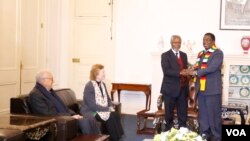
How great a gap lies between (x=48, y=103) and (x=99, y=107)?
836mm

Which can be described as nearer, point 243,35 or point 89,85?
point 89,85

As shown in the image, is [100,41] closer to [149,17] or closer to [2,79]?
[149,17]

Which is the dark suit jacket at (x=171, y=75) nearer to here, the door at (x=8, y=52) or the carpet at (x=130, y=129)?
the carpet at (x=130, y=129)

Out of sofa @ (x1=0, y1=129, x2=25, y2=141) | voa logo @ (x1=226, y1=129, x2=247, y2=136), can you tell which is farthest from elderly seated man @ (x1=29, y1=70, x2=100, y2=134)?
voa logo @ (x1=226, y1=129, x2=247, y2=136)

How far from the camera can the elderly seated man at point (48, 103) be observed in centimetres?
423

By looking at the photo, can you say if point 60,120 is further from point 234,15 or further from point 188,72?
point 234,15

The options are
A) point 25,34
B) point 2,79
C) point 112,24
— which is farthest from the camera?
point 112,24

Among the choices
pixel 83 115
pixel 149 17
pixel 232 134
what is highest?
pixel 149 17

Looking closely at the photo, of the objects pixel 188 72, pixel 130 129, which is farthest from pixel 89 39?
pixel 188 72

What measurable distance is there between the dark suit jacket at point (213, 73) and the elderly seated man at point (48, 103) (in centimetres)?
153

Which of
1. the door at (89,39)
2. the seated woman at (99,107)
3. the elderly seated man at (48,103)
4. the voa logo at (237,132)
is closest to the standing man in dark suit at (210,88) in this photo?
the seated woman at (99,107)

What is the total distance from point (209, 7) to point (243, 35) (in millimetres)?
812

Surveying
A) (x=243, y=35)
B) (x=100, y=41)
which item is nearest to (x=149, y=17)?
(x=100, y=41)

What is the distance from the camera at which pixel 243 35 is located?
23.4 ft
